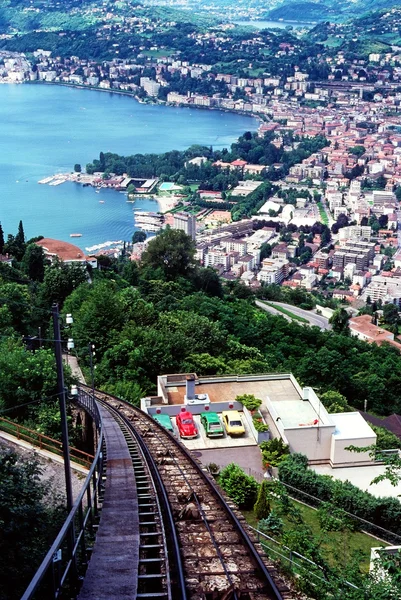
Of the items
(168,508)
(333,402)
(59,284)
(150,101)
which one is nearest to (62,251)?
(59,284)

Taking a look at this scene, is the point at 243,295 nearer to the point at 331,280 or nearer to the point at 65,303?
the point at 65,303

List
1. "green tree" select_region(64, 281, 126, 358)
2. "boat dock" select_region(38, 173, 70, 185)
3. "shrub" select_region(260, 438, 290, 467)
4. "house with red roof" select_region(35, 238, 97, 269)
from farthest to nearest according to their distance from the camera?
1. "boat dock" select_region(38, 173, 70, 185)
2. "house with red roof" select_region(35, 238, 97, 269)
3. "green tree" select_region(64, 281, 126, 358)
4. "shrub" select_region(260, 438, 290, 467)

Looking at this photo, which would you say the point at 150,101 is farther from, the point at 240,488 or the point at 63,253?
the point at 240,488

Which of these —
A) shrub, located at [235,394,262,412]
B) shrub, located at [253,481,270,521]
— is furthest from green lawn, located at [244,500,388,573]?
shrub, located at [235,394,262,412]

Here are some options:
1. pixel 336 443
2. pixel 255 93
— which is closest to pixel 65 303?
pixel 336 443

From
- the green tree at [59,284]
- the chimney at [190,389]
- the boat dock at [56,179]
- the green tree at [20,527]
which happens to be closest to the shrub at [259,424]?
the chimney at [190,389]

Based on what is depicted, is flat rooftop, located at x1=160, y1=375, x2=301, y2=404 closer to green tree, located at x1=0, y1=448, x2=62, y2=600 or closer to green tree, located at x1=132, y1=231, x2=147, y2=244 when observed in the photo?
green tree, located at x1=0, y1=448, x2=62, y2=600

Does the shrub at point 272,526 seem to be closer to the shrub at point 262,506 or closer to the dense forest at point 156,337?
the shrub at point 262,506
